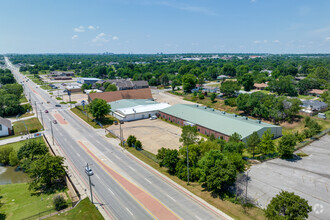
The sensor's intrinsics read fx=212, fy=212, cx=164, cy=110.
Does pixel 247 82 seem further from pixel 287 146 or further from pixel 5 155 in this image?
pixel 5 155

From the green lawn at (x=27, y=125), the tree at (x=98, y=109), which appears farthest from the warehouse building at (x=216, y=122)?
the green lawn at (x=27, y=125)

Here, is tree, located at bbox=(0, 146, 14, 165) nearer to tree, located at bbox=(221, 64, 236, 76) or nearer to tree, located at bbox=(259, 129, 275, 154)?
tree, located at bbox=(259, 129, 275, 154)

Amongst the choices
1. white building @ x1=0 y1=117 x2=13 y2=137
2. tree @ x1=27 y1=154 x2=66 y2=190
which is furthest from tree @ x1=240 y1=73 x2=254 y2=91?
white building @ x1=0 y1=117 x2=13 y2=137

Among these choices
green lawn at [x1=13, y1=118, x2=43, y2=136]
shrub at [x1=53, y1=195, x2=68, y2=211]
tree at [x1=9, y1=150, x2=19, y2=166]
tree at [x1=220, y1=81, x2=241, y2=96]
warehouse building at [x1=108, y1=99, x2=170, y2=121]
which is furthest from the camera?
tree at [x1=220, y1=81, x2=241, y2=96]

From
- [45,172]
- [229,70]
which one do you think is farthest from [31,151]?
[229,70]

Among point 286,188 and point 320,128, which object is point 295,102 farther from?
point 286,188

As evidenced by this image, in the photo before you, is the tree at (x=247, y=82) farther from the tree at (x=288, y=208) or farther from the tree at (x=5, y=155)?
the tree at (x=5, y=155)

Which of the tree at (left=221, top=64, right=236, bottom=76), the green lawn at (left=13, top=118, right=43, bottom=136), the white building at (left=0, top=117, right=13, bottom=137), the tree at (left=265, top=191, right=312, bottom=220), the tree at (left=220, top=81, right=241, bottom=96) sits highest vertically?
the tree at (left=221, top=64, right=236, bottom=76)

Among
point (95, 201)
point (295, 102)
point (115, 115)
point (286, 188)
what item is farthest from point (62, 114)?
point (295, 102)
